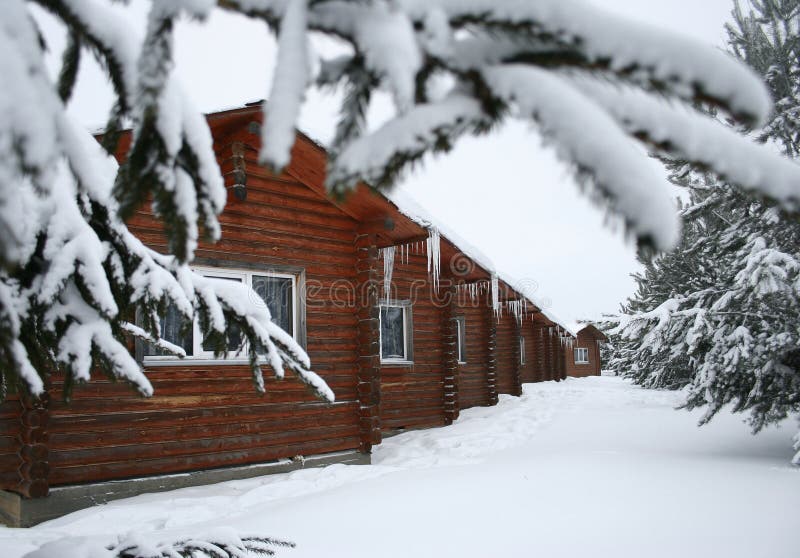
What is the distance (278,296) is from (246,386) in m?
1.21

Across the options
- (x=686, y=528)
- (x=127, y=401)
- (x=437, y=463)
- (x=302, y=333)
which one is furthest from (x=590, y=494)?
(x=127, y=401)

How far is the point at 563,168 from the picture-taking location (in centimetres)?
64

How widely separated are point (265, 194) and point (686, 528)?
569 centimetres

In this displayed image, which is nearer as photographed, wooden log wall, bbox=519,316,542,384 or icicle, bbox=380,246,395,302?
icicle, bbox=380,246,395,302

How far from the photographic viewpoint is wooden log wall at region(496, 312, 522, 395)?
655 inches

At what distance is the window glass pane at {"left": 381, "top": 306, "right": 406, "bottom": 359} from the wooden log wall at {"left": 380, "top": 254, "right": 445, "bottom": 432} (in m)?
0.24

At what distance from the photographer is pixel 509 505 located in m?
4.79

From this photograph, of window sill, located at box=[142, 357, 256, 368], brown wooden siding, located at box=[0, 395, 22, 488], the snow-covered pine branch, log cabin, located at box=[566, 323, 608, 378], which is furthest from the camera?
log cabin, located at box=[566, 323, 608, 378]

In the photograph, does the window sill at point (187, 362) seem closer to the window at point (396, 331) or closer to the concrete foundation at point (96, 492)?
the concrete foundation at point (96, 492)

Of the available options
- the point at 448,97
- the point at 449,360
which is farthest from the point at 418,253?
the point at 448,97

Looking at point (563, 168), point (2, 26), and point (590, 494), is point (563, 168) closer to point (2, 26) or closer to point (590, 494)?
point (2, 26)

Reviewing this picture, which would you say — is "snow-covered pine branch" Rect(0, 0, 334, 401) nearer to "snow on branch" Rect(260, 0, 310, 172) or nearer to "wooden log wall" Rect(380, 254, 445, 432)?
"snow on branch" Rect(260, 0, 310, 172)

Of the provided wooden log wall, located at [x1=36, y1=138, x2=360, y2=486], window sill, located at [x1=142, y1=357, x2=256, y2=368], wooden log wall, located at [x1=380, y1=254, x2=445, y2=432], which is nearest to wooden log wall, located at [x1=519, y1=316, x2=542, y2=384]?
wooden log wall, located at [x1=380, y1=254, x2=445, y2=432]

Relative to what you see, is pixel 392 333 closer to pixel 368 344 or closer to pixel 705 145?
pixel 368 344
